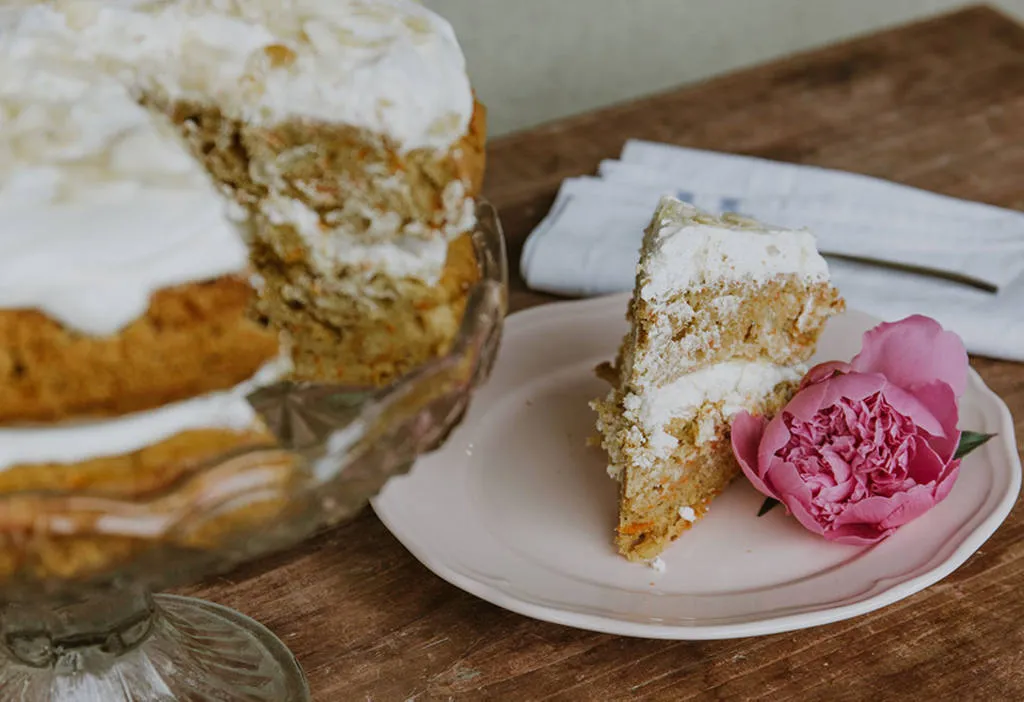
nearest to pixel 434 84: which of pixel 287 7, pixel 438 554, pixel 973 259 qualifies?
pixel 287 7

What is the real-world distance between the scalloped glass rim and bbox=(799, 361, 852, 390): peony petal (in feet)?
1.45

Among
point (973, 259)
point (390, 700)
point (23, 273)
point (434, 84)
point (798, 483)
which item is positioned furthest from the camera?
point (973, 259)

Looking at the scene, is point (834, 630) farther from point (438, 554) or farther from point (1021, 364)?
point (1021, 364)

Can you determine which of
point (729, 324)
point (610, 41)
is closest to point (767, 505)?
point (729, 324)

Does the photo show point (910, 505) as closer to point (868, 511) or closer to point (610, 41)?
point (868, 511)

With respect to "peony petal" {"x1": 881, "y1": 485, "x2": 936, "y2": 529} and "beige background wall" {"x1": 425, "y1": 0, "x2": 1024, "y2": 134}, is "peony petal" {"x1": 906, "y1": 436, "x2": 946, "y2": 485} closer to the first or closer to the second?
"peony petal" {"x1": 881, "y1": 485, "x2": 936, "y2": 529}

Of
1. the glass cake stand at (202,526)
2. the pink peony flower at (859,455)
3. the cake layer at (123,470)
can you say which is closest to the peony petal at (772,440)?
the pink peony flower at (859,455)

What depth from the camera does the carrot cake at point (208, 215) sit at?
0.77m

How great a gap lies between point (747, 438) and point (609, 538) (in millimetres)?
155

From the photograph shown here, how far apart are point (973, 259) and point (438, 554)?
81 cm

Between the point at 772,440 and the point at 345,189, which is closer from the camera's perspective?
the point at 345,189

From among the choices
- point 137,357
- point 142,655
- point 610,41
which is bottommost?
point 610,41

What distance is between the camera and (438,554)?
1.13m

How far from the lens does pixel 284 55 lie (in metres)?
0.92
